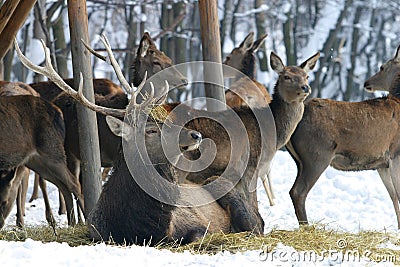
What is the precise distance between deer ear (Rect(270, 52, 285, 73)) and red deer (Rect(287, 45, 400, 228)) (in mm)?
532

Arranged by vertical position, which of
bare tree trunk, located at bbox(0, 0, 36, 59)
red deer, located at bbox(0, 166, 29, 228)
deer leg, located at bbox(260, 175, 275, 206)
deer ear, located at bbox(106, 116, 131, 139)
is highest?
bare tree trunk, located at bbox(0, 0, 36, 59)

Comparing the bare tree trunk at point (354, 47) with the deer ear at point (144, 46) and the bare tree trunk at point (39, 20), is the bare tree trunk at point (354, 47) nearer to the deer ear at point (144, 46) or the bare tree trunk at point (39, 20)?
the bare tree trunk at point (39, 20)

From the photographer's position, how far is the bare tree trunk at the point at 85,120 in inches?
314

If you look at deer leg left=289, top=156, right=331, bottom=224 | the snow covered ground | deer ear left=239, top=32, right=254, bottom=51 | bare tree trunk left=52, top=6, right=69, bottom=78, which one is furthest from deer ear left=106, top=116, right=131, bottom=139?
bare tree trunk left=52, top=6, right=69, bottom=78

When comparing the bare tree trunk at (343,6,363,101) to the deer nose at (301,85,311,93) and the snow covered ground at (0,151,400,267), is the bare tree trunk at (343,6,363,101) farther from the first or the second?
the deer nose at (301,85,311,93)

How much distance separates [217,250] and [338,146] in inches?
139

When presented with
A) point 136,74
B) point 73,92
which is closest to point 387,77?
point 136,74

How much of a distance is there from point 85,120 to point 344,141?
10.5 feet

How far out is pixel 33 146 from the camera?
887cm

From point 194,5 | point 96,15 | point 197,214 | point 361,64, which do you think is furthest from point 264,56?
point 197,214

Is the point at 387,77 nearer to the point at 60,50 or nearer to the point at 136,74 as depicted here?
the point at 136,74

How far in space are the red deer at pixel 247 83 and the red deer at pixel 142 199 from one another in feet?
13.5

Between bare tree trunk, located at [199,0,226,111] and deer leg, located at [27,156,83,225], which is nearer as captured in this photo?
deer leg, located at [27,156,83,225]

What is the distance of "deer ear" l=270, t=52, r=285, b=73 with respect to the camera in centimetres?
940
